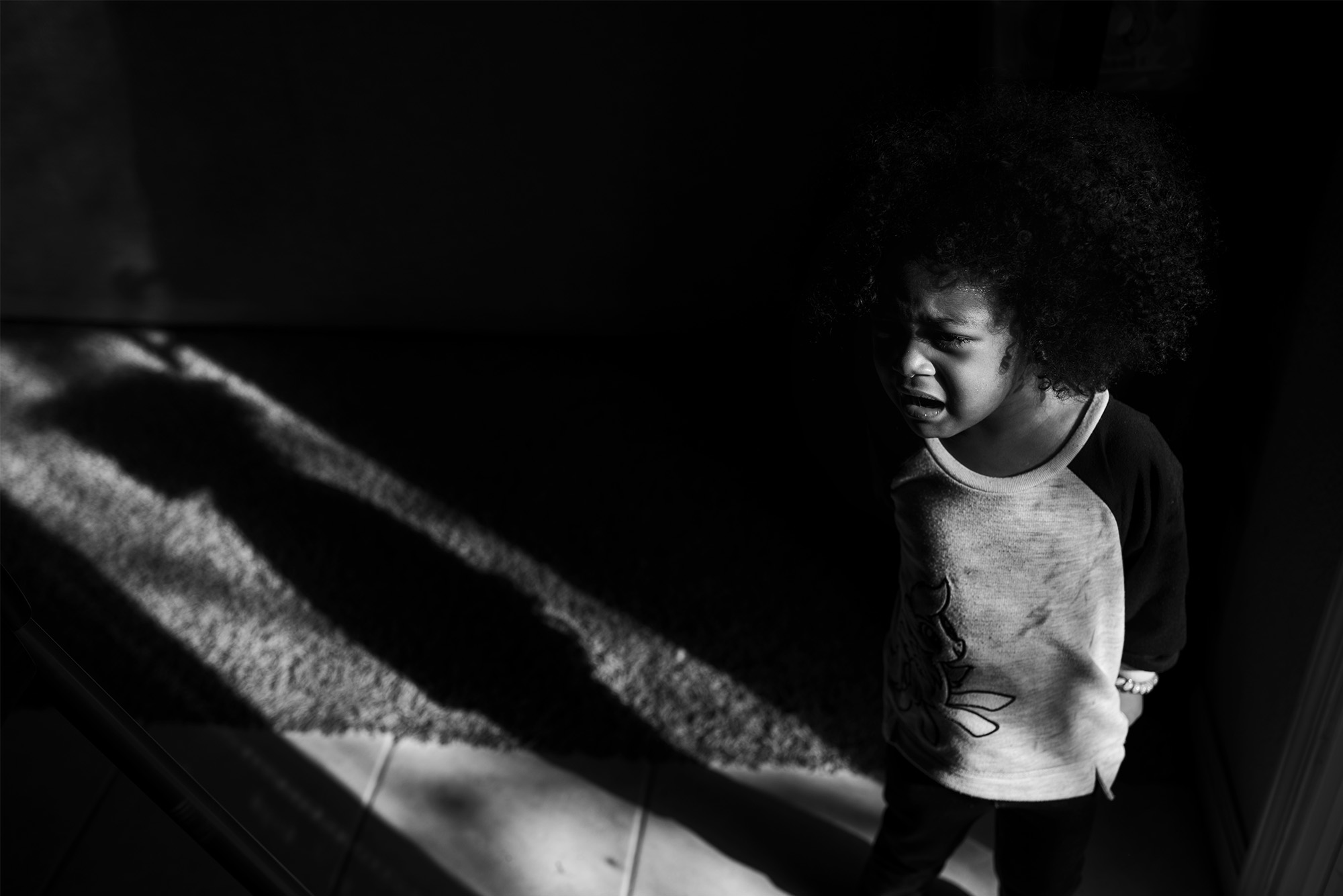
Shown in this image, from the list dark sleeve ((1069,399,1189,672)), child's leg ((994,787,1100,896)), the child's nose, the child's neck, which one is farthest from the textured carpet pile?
the child's nose

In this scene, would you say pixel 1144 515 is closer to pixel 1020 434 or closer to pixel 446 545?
pixel 1020 434

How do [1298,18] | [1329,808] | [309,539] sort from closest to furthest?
1. [1329,808]
2. [1298,18]
3. [309,539]

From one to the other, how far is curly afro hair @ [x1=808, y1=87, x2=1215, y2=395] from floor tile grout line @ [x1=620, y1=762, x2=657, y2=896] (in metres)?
0.89

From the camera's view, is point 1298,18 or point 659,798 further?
point 659,798

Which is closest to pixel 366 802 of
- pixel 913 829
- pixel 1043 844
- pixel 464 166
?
pixel 913 829

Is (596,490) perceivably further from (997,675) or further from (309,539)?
(997,675)

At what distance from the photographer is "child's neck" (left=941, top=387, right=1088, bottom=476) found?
3.09ft

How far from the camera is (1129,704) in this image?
1.13m

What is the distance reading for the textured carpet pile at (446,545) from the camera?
5.69 feet

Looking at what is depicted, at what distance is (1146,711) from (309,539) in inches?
54.5

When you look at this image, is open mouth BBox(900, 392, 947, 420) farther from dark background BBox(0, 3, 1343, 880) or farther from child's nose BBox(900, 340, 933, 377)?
dark background BBox(0, 3, 1343, 880)

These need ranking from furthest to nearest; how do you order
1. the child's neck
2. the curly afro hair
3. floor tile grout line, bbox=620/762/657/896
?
floor tile grout line, bbox=620/762/657/896 < the child's neck < the curly afro hair

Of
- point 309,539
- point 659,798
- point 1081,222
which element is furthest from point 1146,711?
point 309,539

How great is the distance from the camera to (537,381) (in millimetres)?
2549
